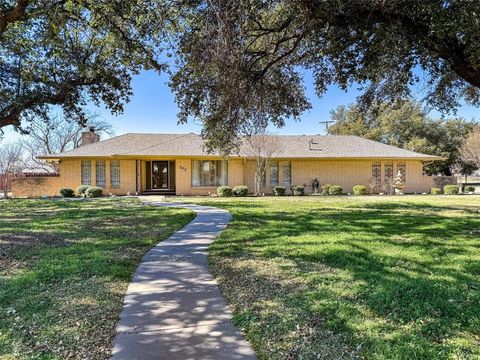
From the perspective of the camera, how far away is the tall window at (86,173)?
80.4 ft

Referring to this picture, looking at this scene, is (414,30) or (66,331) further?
(414,30)

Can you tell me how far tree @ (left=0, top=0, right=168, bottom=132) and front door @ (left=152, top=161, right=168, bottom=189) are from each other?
13032 mm


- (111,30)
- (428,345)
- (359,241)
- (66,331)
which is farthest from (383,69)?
(66,331)

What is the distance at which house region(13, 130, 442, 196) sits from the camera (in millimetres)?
24422

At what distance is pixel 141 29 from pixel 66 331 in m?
7.40

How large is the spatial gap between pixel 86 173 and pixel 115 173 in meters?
1.77

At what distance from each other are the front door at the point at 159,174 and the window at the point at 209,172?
240 cm

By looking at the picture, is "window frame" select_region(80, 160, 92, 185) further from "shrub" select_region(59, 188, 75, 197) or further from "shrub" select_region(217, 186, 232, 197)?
"shrub" select_region(217, 186, 232, 197)

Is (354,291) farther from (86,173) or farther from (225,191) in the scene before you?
(86,173)

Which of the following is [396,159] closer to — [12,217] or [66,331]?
[12,217]

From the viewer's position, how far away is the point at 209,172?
2538 cm

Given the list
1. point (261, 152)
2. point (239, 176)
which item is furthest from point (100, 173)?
point (261, 152)

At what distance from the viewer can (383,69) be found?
10.0m

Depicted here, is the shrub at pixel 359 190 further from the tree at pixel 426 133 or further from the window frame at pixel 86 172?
the window frame at pixel 86 172
